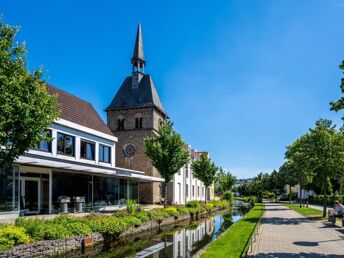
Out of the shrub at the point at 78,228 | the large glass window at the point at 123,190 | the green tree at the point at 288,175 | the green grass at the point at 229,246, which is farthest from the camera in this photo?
the green tree at the point at 288,175

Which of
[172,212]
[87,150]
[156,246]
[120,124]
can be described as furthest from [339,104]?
[120,124]

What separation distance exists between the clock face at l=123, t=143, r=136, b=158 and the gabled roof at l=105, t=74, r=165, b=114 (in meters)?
4.95

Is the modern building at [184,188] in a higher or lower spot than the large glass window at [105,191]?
lower

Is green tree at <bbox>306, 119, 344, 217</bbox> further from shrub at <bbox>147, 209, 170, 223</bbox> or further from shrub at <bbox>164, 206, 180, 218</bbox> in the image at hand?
shrub at <bbox>147, 209, 170, 223</bbox>

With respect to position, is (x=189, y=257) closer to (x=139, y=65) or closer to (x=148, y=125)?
(x=148, y=125)

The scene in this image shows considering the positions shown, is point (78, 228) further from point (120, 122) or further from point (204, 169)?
point (204, 169)

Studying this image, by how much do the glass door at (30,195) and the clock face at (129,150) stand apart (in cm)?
2102

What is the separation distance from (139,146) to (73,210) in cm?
1902

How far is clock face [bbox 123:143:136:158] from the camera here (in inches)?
1708

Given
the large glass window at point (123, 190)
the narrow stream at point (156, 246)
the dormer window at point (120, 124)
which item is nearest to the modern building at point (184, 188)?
the dormer window at point (120, 124)

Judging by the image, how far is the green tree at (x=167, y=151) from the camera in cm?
2988

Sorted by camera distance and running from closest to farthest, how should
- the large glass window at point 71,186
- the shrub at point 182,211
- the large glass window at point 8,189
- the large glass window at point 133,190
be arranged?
the large glass window at point 8,189, the large glass window at point 71,186, the shrub at point 182,211, the large glass window at point 133,190

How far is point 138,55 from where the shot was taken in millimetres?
46062

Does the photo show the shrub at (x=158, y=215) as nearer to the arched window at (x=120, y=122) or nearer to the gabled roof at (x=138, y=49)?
the arched window at (x=120, y=122)
